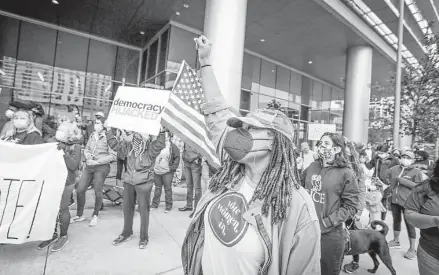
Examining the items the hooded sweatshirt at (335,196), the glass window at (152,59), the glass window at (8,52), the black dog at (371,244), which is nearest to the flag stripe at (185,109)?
the hooded sweatshirt at (335,196)

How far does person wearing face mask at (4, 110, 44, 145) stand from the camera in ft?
11.7

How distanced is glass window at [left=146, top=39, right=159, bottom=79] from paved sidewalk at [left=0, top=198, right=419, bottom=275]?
9.81 m

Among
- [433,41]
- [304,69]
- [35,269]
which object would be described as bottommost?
[35,269]

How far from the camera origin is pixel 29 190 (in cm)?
355

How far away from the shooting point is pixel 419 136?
8.80 meters

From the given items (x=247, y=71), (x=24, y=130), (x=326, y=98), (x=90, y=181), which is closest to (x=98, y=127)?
(x=90, y=181)

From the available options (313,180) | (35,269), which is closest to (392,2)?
(313,180)

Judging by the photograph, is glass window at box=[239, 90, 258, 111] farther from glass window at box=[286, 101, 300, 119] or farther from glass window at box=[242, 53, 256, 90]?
glass window at box=[286, 101, 300, 119]

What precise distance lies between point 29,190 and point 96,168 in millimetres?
1517

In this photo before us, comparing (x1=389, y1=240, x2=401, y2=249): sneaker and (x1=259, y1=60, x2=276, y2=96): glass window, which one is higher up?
(x1=259, y1=60, x2=276, y2=96): glass window

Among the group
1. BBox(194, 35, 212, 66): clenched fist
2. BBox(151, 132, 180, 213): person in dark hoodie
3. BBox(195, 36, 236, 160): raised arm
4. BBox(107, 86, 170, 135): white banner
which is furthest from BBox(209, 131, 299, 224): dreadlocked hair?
BBox(151, 132, 180, 213): person in dark hoodie

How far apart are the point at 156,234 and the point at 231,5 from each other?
6859 mm

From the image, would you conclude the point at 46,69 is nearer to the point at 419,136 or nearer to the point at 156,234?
the point at 156,234

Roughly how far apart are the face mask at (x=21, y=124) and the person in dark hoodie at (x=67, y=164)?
1.29 ft
